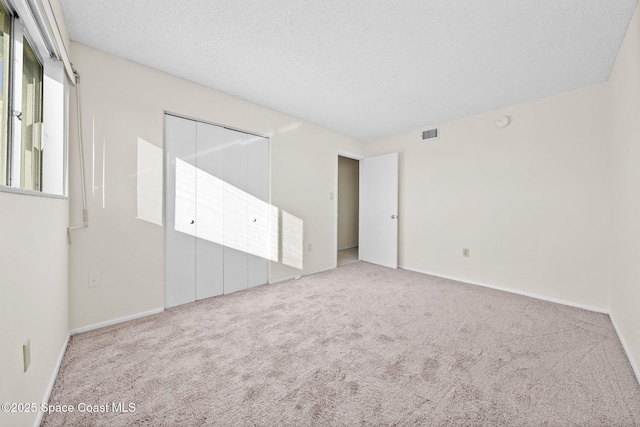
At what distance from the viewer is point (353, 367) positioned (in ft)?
5.69

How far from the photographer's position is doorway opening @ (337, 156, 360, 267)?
6.33 metres

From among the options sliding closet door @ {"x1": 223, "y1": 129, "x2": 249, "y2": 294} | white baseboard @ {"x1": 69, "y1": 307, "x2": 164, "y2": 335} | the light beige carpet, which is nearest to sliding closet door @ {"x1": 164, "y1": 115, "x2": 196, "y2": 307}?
white baseboard @ {"x1": 69, "y1": 307, "x2": 164, "y2": 335}

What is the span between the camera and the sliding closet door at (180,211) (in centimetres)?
266

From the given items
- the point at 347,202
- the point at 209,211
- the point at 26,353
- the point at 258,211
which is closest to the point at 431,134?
the point at 347,202

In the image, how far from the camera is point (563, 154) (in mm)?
2920

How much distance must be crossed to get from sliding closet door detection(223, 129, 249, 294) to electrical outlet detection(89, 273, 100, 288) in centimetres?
120

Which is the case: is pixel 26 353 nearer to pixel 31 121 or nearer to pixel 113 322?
pixel 113 322

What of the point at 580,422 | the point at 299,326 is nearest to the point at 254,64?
the point at 299,326

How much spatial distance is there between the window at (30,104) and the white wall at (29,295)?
0.53 ft

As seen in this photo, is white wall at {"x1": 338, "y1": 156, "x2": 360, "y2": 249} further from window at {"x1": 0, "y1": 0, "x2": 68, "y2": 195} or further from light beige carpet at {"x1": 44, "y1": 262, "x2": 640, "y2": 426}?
window at {"x1": 0, "y1": 0, "x2": 68, "y2": 195}

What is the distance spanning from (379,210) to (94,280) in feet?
13.4

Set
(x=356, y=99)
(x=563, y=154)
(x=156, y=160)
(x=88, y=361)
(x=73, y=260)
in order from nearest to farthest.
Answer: (x=88, y=361), (x=73, y=260), (x=156, y=160), (x=563, y=154), (x=356, y=99)

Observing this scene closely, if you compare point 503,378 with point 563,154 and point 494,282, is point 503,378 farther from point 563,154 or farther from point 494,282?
point 563,154

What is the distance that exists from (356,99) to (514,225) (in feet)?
8.63
